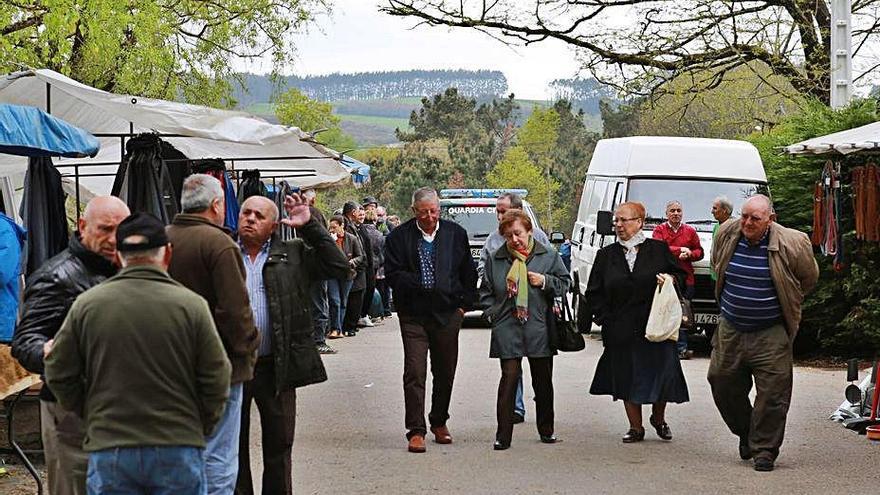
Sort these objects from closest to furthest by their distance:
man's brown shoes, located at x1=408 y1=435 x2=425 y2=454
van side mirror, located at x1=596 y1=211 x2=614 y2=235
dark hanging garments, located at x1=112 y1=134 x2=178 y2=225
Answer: dark hanging garments, located at x1=112 y1=134 x2=178 y2=225 < man's brown shoes, located at x1=408 y1=435 x2=425 y2=454 < van side mirror, located at x1=596 y1=211 x2=614 y2=235

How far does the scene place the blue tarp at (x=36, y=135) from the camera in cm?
846

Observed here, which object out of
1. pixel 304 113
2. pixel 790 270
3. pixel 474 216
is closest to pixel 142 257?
pixel 790 270

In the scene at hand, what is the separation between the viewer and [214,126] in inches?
472

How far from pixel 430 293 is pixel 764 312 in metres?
2.52

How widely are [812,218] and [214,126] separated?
328 inches

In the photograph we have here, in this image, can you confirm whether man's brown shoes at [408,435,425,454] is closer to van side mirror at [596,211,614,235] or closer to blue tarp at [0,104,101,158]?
blue tarp at [0,104,101,158]

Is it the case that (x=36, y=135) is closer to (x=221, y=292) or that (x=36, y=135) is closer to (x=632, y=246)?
(x=221, y=292)

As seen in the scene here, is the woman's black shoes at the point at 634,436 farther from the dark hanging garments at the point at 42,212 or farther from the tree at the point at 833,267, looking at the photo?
the tree at the point at 833,267

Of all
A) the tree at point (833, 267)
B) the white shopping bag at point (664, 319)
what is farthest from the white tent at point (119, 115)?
the tree at point (833, 267)

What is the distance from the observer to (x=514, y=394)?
10.7 m

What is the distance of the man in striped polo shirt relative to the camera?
988 centimetres

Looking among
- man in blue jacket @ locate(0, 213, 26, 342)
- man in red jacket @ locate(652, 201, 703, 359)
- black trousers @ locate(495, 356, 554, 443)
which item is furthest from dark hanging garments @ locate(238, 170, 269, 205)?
man in blue jacket @ locate(0, 213, 26, 342)

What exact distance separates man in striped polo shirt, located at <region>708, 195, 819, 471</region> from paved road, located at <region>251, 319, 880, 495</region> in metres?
0.35

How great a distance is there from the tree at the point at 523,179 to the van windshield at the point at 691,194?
66450 mm
